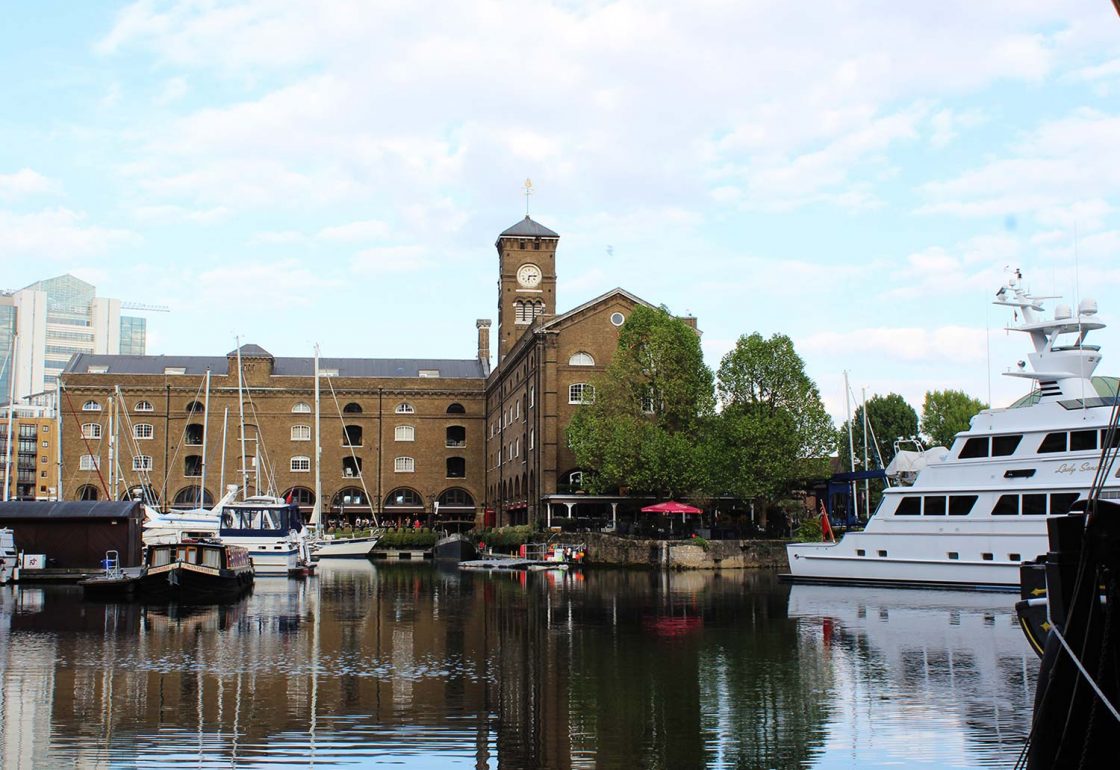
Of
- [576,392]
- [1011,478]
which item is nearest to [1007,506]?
[1011,478]

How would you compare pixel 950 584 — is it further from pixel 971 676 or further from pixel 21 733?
pixel 21 733

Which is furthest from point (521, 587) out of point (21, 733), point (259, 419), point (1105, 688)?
point (259, 419)

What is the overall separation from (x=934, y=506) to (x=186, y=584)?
888 inches

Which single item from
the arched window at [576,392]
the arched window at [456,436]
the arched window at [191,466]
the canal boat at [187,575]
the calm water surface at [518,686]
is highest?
the arched window at [576,392]

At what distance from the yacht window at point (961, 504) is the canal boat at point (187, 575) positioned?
2164 cm

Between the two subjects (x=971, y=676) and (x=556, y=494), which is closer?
(x=971, y=676)

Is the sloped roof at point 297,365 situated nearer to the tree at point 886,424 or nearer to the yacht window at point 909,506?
the tree at point 886,424

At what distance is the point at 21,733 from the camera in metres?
12.6

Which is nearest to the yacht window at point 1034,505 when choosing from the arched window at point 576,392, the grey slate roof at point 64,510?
the grey slate roof at point 64,510

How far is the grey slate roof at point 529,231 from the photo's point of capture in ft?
279

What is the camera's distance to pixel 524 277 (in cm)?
8525

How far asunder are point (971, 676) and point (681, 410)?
4097cm

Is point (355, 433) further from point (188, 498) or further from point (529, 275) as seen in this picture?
point (529, 275)

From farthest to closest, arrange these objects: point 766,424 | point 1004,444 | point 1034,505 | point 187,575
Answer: point 766,424 < point 1004,444 < point 187,575 < point 1034,505
